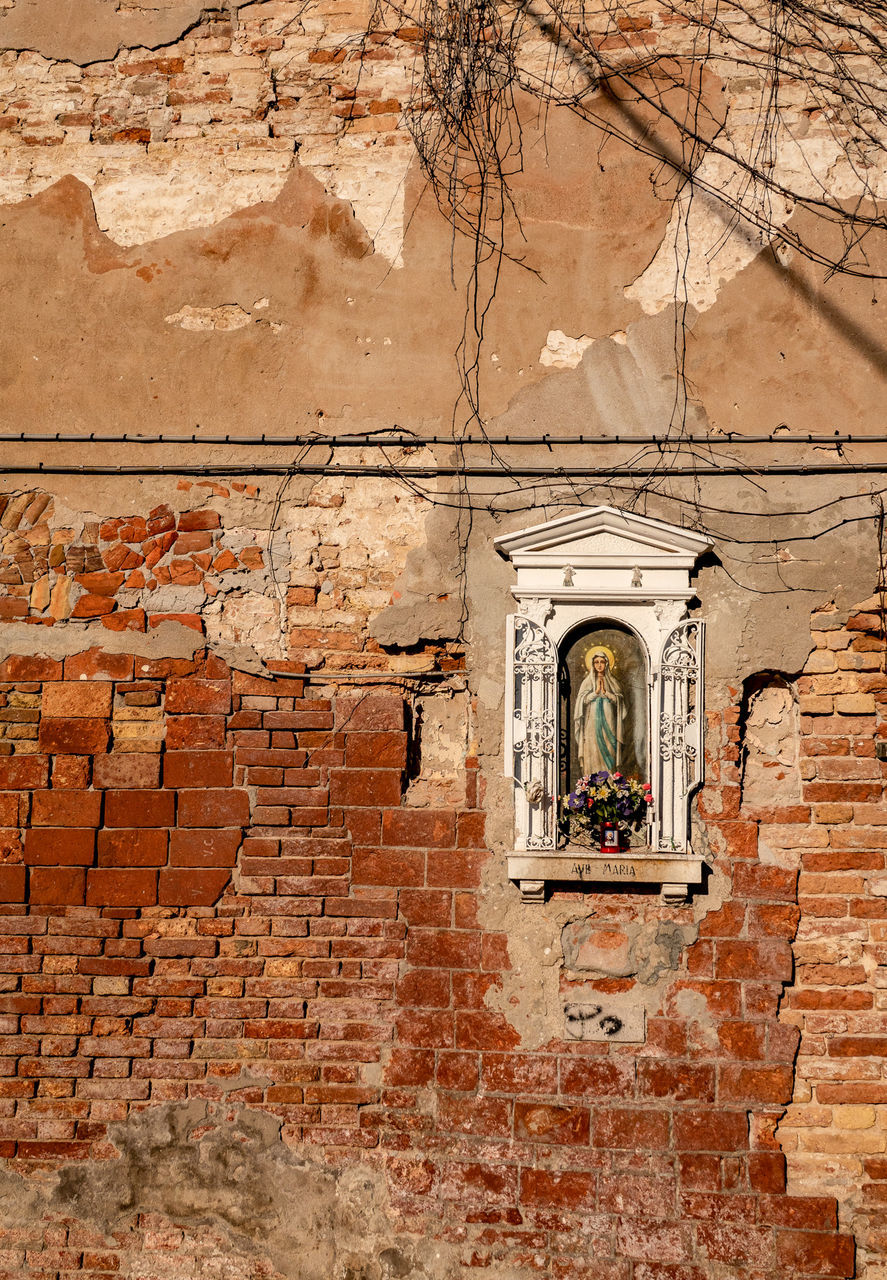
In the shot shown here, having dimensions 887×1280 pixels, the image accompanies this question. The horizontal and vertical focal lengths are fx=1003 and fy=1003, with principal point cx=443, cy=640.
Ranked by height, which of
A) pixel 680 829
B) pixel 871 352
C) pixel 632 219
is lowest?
pixel 680 829

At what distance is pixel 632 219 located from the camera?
4047 millimetres

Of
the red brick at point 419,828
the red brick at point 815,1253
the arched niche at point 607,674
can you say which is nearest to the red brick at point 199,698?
the red brick at point 419,828

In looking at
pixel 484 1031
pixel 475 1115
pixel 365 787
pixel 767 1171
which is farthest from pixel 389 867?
pixel 767 1171

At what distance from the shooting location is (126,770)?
396 centimetres

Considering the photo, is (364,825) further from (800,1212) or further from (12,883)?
(800,1212)

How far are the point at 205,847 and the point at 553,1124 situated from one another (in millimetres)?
1660

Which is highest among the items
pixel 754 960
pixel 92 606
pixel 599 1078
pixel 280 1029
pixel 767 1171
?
pixel 92 606

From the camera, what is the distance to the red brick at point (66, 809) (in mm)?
3947

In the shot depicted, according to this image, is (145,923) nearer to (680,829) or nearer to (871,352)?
(680,829)

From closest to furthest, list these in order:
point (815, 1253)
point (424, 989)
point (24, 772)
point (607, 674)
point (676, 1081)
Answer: point (815, 1253) → point (676, 1081) → point (424, 989) → point (607, 674) → point (24, 772)

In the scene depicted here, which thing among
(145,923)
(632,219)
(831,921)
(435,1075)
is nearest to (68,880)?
(145,923)

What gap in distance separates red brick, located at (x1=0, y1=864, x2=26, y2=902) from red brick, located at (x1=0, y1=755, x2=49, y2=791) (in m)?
0.32

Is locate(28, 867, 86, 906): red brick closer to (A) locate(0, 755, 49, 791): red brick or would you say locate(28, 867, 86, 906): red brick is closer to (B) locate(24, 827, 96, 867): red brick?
(B) locate(24, 827, 96, 867): red brick

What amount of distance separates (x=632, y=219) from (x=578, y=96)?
1.83 feet
